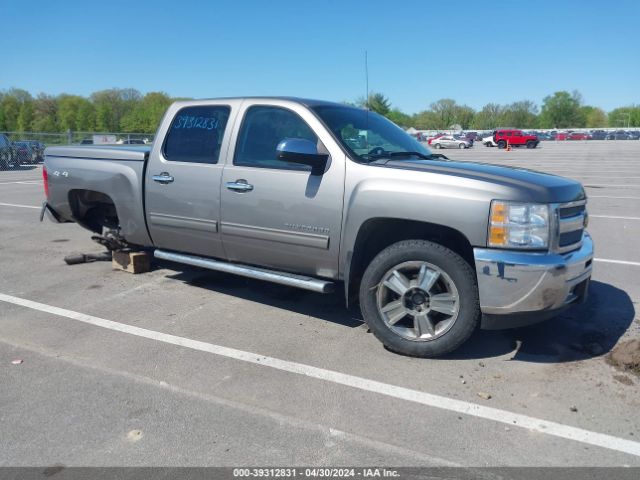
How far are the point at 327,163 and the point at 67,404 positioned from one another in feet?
8.08

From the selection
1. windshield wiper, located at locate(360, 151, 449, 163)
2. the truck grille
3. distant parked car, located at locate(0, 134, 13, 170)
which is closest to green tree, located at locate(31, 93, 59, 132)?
distant parked car, located at locate(0, 134, 13, 170)

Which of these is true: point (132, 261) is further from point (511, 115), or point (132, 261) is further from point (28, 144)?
point (511, 115)

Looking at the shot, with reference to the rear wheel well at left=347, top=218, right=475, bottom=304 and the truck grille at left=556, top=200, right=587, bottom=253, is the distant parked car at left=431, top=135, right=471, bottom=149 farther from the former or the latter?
the rear wheel well at left=347, top=218, right=475, bottom=304

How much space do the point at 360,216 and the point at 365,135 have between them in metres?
0.97

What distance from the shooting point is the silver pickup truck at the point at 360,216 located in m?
3.63

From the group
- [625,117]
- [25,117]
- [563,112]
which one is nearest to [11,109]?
[25,117]

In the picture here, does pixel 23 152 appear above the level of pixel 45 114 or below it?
below

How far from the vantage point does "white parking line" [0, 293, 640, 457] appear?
2969 mm

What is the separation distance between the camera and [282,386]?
3.58 m

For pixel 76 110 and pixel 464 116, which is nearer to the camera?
pixel 76 110

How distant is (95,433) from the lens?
3.03 meters

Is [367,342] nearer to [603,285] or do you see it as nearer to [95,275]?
[603,285]

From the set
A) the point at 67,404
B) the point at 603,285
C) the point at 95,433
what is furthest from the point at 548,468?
the point at 603,285

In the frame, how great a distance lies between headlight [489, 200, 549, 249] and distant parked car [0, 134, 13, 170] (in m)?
27.0
